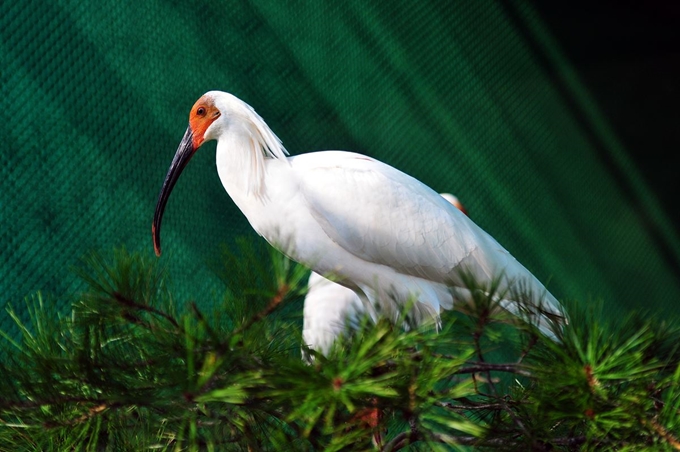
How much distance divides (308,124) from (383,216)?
78 cm

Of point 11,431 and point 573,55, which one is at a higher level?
point 573,55

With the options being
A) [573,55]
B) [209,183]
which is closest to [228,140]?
[209,183]

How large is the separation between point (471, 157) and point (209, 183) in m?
1.11

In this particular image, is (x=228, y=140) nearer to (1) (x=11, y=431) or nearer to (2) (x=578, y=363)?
(1) (x=11, y=431)

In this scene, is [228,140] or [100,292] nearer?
[100,292]

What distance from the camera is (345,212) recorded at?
1457mm

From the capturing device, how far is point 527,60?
10.5ft

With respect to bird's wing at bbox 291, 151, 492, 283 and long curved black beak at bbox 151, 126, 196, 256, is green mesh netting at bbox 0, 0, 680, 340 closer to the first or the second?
long curved black beak at bbox 151, 126, 196, 256

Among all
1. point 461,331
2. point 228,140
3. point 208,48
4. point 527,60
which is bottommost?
point 461,331

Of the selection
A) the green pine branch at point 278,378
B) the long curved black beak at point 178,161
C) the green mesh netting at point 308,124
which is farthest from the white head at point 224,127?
the green pine branch at point 278,378

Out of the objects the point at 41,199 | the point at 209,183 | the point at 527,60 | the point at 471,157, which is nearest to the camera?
the point at 41,199

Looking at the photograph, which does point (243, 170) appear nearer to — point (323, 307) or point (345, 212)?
point (345, 212)

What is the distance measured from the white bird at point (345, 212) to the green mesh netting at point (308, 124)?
10.3 inches

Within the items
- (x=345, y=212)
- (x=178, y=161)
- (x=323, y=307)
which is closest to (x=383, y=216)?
(x=345, y=212)
